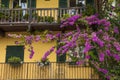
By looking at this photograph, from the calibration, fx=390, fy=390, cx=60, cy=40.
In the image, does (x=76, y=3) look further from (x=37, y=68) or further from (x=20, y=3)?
(x=37, y=68)

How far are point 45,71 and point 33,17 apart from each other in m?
3.06

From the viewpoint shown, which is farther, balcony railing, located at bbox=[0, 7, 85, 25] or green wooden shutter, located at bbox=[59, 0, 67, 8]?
green wooden shutter, located at bbox=[59, 0, 67, 8]

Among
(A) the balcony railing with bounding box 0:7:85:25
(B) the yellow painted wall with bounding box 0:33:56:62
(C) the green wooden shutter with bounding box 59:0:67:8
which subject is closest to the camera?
(A) the balcony railing with bounding box 0:7:85:25

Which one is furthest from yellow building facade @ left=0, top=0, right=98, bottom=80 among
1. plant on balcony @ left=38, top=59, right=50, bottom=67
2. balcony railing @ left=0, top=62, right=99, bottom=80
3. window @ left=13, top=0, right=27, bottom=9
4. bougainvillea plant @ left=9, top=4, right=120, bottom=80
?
bougainvillea plant @ left=9, top=4, right=120, bottom=80

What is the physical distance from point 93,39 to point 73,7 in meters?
5.44

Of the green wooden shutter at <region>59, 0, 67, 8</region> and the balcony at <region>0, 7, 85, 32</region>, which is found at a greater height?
the green wooden shutter at <region>59, 0, 67, 8</region>

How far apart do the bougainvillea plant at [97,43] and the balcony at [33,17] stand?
6.70ft

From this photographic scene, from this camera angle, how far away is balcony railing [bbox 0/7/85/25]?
21.4 meters

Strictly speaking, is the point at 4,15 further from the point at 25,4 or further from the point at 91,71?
the point at 91,71

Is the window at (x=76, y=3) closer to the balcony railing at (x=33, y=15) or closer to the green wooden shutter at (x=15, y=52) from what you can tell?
the balcony railing at (x=33, y=15)

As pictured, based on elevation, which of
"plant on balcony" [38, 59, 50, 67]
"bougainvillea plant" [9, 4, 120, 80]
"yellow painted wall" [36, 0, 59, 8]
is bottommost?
"plant on balcony" [38, 59, 50, 67]

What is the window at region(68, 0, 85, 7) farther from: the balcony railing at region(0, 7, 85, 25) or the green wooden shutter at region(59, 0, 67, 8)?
the balcony railing at region(0, 7, 85, 25)

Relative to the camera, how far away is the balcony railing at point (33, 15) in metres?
21.4

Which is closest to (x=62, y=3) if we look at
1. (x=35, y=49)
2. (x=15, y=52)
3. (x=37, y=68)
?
(x=35, y=49)
